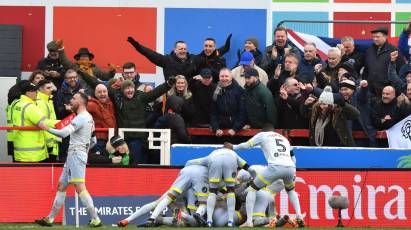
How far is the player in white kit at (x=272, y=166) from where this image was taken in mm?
21984

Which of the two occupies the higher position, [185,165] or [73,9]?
[73,9]

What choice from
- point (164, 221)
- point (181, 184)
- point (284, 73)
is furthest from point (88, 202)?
point (284, 73)

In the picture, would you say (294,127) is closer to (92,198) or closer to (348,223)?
(348,223)

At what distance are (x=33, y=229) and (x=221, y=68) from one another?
5782 millimetres

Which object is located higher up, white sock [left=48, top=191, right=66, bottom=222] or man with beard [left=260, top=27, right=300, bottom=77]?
man with beard [left=260, top=27, right=300, bottom=77]

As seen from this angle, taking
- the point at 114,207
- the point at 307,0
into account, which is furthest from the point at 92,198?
the point at 307,0

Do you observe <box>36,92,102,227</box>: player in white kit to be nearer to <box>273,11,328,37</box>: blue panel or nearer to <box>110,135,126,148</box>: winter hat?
<box>110,135,126,148</box>: winter hat

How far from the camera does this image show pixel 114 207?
23.0 metres

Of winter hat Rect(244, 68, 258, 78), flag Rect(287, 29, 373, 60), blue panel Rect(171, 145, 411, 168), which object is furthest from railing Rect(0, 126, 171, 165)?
flag Rect(287, 29, 373, 60)

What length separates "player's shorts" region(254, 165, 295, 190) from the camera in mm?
21953

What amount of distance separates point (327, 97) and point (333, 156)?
1.16 metres

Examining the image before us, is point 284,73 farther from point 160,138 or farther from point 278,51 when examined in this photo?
point 160,138

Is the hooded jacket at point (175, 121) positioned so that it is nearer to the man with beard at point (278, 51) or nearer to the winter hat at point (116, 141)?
the winter hat at point (116, 141)

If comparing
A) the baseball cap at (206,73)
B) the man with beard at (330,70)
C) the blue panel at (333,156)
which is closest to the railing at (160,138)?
the blue panel at (333,156)
